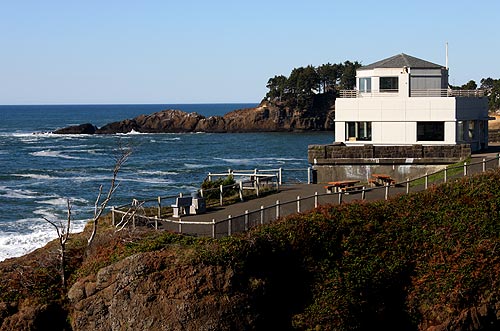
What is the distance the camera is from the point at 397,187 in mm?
32781

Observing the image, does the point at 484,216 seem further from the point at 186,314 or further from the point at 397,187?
the point at 186,314

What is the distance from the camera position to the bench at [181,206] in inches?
1109

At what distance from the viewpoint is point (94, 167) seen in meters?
79.9

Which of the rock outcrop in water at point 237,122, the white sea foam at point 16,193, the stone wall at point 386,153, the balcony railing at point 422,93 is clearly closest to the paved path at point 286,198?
the stone wall at point 386,153

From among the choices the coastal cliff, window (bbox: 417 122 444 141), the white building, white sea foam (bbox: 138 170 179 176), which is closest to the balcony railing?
the white building

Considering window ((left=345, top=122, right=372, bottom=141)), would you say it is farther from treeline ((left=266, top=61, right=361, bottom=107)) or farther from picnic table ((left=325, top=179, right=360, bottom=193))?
treeline ((left=266, top=61, right=361, bottom=107))

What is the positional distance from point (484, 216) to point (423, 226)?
1.97 meters

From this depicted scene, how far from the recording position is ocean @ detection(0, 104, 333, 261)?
48844 mm

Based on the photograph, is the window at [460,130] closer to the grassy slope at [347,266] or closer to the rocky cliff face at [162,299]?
the grassy slope at [347,266]

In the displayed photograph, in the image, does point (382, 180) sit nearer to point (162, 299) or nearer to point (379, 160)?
point (379, 160)

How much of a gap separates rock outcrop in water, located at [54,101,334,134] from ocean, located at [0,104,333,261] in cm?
639

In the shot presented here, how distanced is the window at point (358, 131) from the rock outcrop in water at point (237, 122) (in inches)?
3686

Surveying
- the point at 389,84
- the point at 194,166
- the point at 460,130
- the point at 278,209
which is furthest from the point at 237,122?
the point at 278,209

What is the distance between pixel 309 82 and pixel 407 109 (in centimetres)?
10134
